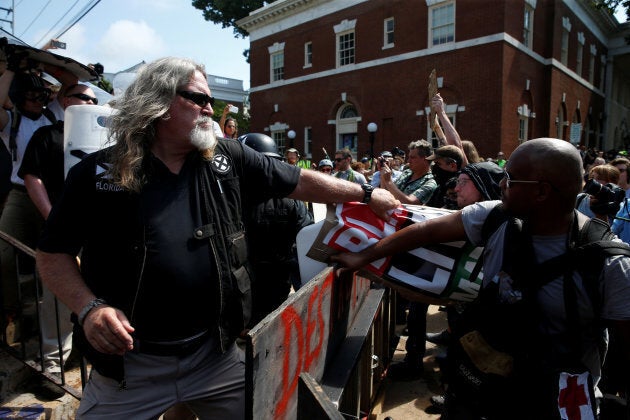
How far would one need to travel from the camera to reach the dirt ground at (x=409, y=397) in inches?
143

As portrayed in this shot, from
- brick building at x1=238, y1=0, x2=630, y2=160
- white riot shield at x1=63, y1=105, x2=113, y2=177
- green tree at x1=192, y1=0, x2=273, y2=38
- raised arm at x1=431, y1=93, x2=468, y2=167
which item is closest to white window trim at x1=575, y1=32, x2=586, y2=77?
brick building at x1=238, y1=0, x2=630, y2=160

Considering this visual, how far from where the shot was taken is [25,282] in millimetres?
3889

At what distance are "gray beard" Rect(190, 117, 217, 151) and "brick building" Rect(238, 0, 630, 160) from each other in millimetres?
17714

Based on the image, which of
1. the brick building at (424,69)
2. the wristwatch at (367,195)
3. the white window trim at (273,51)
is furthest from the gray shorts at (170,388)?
the white window trim at (273,51)

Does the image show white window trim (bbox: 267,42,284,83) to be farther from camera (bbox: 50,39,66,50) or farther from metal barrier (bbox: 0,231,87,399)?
metal barrier (bbox: 0,231,87,399)

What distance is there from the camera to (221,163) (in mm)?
2000

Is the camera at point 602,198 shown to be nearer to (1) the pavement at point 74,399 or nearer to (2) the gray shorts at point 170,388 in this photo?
(2) the gray shorts at point 170,388

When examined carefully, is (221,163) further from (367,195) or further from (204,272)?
(367,195)

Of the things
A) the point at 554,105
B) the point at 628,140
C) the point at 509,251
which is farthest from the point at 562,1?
the point at 509,251

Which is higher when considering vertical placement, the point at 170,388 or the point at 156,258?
the point at 156,258

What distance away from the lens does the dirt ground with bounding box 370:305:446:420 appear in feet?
11.9

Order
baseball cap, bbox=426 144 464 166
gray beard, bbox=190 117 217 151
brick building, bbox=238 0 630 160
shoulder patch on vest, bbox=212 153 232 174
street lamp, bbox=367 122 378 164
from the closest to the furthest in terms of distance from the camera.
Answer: gray beard, bbox=190 117 217 151, shoulder patch on vest, bbox=212 153 232 174, baseball cap, bbox=426 144 464 166, brick building, bbox=238 0 630 160, street lamp, bbox=367 122 378 164

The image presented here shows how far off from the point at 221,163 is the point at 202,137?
0.55 ft

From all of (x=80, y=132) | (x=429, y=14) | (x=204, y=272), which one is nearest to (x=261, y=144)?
(x=80, y=132)
